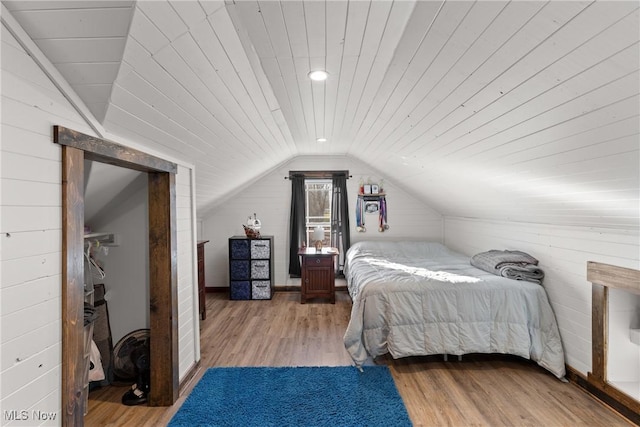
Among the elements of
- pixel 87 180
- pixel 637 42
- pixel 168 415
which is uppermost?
pixel 637 42

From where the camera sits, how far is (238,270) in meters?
4.48

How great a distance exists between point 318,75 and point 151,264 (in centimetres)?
159

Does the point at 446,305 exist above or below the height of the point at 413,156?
below

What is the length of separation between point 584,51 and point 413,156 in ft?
6.49

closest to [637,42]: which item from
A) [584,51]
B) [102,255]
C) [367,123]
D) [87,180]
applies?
[584,51]

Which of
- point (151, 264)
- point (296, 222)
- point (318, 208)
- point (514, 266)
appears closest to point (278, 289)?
point (296, 222)

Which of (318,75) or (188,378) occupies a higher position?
(318,75)

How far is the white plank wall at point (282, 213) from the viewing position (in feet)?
16.2

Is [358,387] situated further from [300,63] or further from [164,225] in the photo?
[300,63]

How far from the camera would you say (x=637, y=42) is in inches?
34.1

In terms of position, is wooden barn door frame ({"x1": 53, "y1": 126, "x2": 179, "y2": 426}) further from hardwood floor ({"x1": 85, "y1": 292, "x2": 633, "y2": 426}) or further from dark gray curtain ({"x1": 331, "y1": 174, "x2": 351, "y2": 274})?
dark gray curtain ({"x1": 331, "y1": 174, "x2": 351, "y2": 274})

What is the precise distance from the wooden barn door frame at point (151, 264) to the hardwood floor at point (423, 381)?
13.2 inches

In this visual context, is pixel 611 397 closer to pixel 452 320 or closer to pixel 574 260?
pixel 574 260

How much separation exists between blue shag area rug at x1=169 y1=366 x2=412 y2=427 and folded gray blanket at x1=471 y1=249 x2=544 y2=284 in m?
1.39
